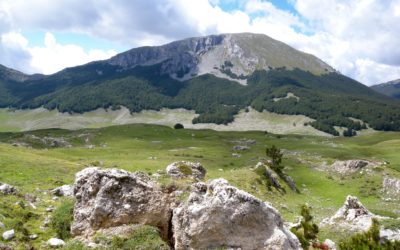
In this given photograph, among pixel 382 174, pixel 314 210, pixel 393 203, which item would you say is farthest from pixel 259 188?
pixel 382 174

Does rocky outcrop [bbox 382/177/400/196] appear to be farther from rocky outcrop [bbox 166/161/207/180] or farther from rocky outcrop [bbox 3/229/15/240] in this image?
rocky outcrop [bbox 3/229/15/240]

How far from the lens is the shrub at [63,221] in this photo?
22469 millimetres

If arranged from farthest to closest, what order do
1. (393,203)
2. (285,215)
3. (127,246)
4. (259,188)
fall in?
(393,203) → (259,188) → (285,215) → (127,246)

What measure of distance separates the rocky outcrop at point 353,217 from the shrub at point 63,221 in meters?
21.2

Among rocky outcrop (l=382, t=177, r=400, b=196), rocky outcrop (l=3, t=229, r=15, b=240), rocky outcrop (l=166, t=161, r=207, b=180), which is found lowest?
rocky outcrop (l=382, t=177, r=400, b=196)

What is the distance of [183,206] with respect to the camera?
2094cm

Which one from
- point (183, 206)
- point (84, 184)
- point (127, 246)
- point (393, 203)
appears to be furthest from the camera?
point (393, 203)

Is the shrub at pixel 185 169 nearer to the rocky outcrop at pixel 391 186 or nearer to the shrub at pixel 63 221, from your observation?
the shrub at pixel 63 221

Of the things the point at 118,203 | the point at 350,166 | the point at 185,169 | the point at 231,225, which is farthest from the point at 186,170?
the point at 350,166

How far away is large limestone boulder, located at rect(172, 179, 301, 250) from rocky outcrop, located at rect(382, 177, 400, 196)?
50.5 m

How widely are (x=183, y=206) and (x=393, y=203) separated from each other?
4858 centimetres

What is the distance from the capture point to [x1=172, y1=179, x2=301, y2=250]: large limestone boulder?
19531 mm

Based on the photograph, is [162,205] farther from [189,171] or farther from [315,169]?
[315,169]

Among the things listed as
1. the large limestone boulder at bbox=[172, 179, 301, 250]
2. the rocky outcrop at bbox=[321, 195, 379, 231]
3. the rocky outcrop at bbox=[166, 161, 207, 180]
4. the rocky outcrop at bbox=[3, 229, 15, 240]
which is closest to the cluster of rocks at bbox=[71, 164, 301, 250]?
the large limestone boulder at bbox=[172, 179, 301, 250]
